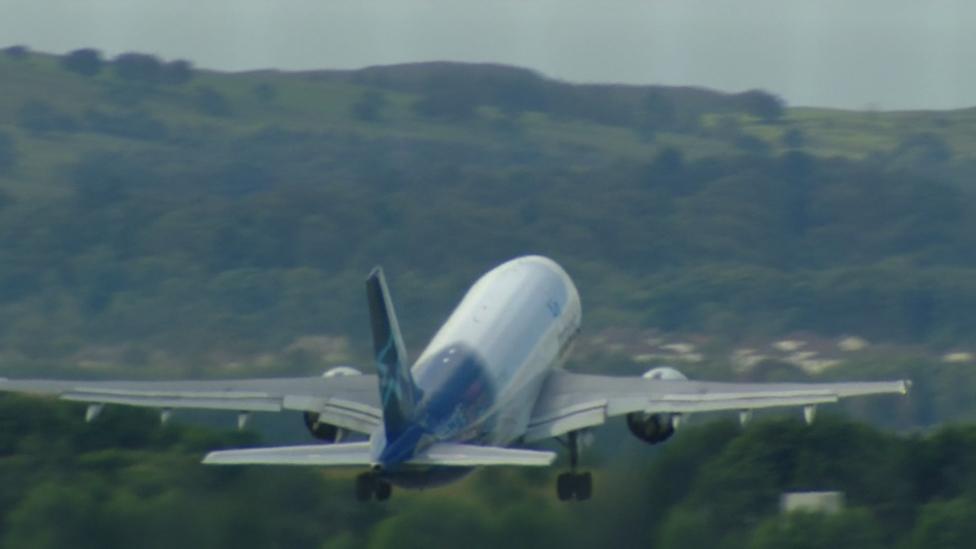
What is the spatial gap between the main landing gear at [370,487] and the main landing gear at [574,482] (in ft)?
25.0

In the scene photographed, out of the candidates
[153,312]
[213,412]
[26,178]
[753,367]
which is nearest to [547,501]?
[213,412]

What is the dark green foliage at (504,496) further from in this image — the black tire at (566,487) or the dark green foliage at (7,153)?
the dark green foliage at (7,153)

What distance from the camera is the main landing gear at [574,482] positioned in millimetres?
59594

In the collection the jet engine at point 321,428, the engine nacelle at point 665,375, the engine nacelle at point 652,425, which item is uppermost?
the engine nacelle at point 665,375

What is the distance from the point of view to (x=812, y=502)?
6234 cm

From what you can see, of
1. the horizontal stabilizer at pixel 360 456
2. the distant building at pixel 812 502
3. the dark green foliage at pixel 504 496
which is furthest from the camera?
the distant building at pixel 812 502

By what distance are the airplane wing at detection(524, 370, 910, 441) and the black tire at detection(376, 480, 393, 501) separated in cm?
678

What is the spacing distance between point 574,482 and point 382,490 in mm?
7852

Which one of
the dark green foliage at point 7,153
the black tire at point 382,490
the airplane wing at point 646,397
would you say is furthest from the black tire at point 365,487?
the dark green foliage at point 7,153

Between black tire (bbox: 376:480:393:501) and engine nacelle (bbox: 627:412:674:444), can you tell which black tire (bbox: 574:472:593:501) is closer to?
engine nacelle (bbox: 627:412:674:444)

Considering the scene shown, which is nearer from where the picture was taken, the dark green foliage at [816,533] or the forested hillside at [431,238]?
the dark green foliage at [816,533]

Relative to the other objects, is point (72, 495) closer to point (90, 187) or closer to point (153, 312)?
point (153, 312)

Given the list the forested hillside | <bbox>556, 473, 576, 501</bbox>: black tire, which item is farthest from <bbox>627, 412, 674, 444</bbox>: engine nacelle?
the forested hillside

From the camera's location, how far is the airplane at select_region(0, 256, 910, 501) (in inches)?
2048
